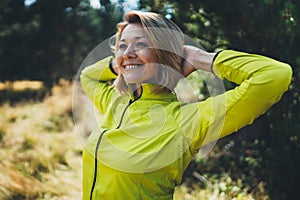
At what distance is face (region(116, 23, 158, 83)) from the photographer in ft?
6.81

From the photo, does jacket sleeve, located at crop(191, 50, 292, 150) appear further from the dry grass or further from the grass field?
the dry grass

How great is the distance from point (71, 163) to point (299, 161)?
2652mm

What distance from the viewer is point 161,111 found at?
6.85 ft

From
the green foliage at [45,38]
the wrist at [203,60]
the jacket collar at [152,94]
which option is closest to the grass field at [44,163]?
the green foliage at [45,38]

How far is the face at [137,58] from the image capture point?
208 cm

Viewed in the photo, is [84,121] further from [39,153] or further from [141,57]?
[39,153]

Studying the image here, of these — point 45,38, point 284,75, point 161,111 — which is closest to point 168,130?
point 161,111

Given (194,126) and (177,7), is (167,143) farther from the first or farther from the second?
(177,7)

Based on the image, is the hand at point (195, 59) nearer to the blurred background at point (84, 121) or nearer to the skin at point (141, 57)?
the skin at point (141, 57)

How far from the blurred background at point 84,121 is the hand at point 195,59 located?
172 cm

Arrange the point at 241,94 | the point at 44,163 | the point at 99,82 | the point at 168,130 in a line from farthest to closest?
the point at 44,163 → the point at 99,82 → the point at 168,130 → the point at 241,94

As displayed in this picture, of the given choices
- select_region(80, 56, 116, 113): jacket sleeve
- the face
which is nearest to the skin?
the face

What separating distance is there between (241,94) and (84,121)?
1088mm

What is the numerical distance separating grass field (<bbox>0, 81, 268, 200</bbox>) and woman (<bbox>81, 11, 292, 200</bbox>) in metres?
2.78
